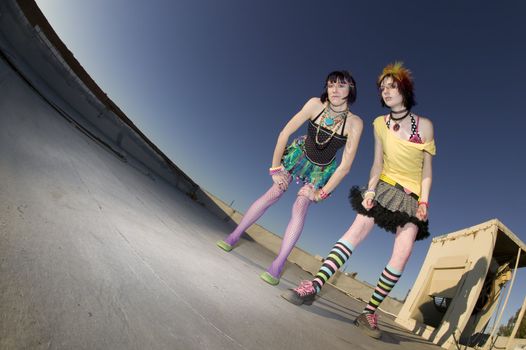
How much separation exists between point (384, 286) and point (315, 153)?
51.4 inches

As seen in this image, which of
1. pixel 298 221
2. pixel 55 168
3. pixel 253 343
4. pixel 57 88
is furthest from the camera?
pixel 57 88

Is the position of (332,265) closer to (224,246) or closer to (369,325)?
(369,325)

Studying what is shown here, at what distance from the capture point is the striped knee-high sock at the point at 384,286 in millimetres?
2367

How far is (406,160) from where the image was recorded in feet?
8.10

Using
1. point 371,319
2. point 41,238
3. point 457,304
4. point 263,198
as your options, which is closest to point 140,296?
point 41,238

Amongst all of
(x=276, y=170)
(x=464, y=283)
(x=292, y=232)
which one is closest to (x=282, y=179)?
(x=276, y=170)

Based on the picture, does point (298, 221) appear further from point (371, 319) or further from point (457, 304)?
point (457, 304)

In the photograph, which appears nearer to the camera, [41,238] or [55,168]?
[41,238]

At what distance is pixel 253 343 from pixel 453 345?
12.1 ft

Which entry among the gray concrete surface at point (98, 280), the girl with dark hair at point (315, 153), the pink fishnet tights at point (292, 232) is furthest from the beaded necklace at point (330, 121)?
the gray concrete surface at point (98, 280)

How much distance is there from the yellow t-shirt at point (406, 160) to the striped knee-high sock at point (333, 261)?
769mm

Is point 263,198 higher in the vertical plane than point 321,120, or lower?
lower

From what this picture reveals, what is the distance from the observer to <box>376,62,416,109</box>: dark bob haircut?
2535 millimetres

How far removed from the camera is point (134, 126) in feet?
25.3
